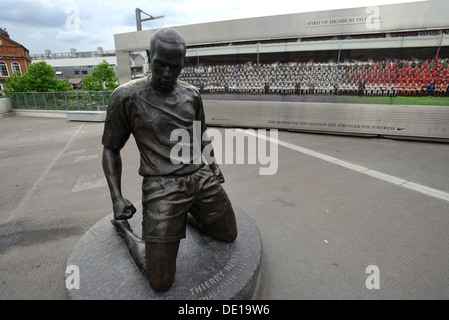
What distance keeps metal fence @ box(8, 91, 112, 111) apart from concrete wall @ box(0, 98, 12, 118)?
250 millimetres

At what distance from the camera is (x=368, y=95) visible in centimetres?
806

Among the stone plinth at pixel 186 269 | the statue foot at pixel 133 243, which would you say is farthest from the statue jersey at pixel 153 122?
the stone plinth at pixel 186 269

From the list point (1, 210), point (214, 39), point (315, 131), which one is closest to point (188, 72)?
point (214, 39)

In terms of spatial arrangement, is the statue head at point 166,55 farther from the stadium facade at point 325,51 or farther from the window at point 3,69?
the window at point 3,69

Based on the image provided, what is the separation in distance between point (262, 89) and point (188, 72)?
3351mm

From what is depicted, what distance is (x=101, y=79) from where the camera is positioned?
1300 inches

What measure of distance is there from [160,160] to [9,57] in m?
46.5

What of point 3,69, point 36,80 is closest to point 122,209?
point 36,80

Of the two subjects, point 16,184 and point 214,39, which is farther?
point 214,39

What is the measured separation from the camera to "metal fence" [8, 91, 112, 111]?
1336 cm

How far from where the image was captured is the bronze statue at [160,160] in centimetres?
166

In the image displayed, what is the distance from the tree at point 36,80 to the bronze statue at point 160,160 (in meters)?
26.3

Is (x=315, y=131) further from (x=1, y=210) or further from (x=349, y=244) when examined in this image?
(x=1, y=210)

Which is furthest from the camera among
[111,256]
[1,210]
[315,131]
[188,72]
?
[188,72]
